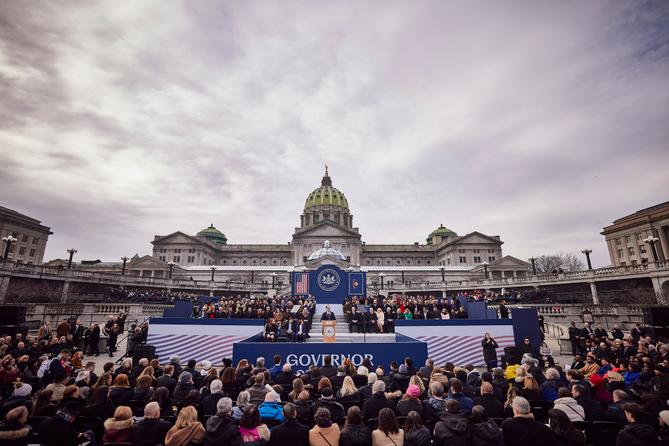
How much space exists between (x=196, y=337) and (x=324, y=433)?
14.6m

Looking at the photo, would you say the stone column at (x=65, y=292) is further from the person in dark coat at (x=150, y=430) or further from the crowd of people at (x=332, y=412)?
the person in dark coat at (x=150, y=430)

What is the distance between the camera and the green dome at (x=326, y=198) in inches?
4663

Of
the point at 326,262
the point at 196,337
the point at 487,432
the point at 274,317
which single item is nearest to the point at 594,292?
the point at 326,262

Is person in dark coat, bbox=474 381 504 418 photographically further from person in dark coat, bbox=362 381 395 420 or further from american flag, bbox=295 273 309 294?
american flag, bbox=295 273 309 294

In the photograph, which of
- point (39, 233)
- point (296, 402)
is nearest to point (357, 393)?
point (296, 402)

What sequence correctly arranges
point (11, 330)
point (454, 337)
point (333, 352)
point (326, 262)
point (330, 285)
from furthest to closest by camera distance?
point (326, 262)
point (330, 285)
point (454, 337)
point (11, 330)
point (333, 352)

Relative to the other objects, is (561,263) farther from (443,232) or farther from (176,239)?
(176,239)

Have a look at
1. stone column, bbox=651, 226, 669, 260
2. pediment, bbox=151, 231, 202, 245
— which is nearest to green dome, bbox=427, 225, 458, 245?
stone column, bbox=651, 226, 669, 260

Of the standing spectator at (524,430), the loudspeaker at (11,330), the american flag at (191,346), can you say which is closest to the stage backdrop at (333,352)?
the american flag at (191,346)

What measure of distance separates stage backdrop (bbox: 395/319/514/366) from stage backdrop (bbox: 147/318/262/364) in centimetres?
909

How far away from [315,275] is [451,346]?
16703 mm

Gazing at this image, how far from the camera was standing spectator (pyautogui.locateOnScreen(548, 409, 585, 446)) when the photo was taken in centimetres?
518

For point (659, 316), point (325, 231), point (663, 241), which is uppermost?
point (325, 231)

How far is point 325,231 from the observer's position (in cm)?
9575
